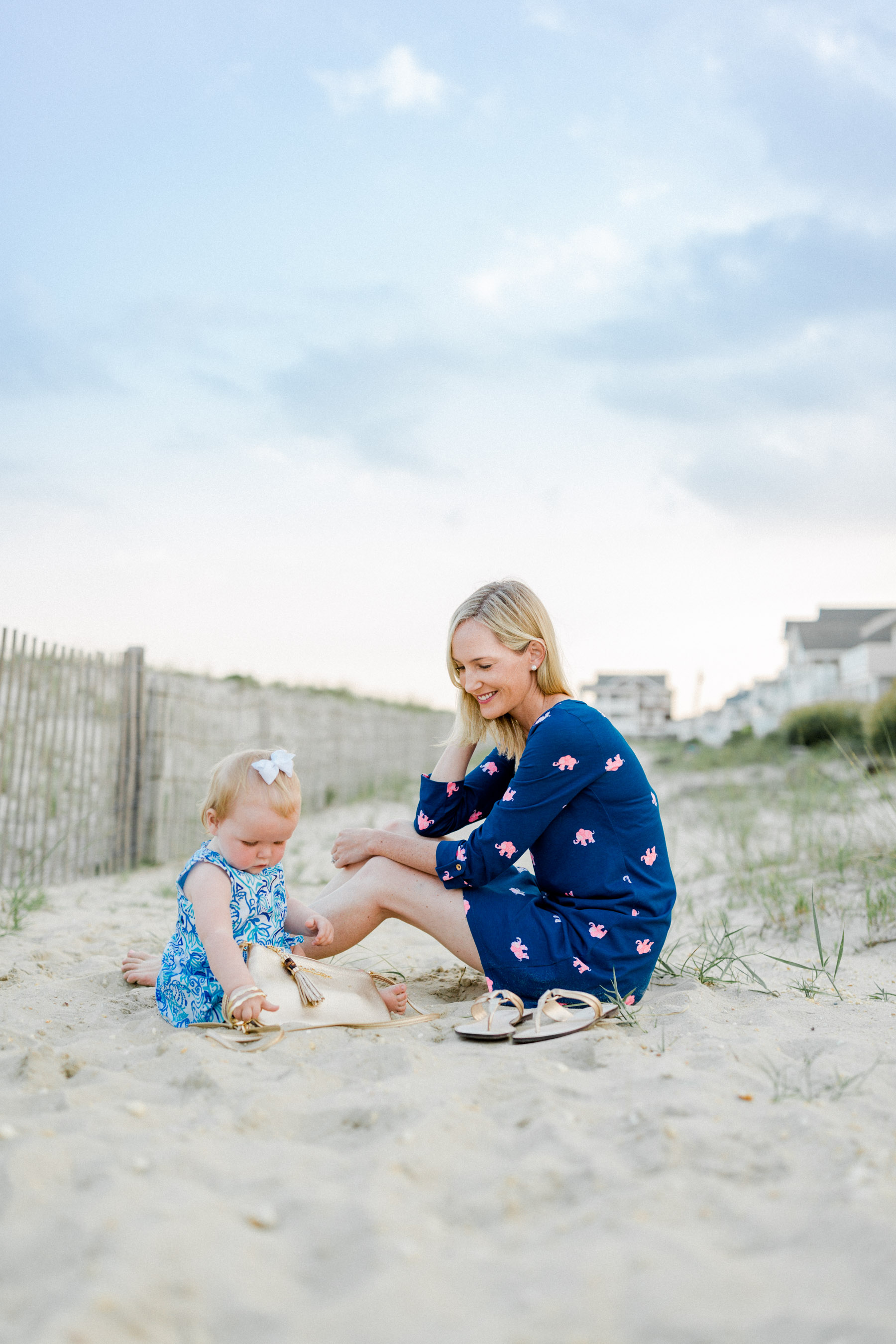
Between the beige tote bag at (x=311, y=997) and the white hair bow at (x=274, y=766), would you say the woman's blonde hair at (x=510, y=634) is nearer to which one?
the white hair bow at (x=274, y=766)

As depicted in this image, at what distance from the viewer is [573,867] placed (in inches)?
108

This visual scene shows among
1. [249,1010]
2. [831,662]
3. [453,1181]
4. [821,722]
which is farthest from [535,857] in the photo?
[831,662]

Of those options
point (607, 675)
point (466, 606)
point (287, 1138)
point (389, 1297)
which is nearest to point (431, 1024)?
point (287, 1138)

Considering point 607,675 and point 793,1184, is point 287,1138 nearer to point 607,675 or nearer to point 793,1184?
point 793,1184

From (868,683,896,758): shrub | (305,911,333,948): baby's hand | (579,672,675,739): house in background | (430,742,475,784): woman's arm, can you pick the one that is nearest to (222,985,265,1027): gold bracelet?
(305,911,333,948): baby's hand

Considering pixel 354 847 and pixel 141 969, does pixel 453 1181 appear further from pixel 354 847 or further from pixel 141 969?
pixel 141 969

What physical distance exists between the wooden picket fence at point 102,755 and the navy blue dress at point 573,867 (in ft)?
8.18

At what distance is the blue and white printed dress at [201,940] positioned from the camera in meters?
2.64

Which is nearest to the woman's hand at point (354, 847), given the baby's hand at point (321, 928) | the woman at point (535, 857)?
the woman at point (535, 857)

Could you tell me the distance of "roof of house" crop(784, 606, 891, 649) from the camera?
39125 mm

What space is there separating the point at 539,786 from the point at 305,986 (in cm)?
86

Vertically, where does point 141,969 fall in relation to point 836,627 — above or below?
below

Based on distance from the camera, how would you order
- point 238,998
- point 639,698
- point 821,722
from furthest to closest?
point 639,698 < point 821,722 < point 238,998

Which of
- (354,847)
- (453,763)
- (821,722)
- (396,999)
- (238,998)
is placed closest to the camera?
(238,998)
